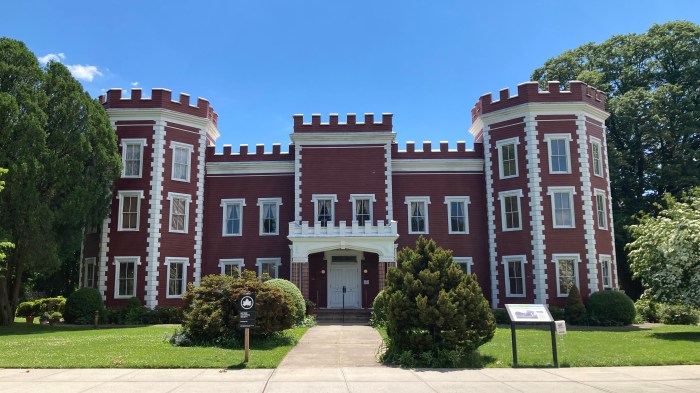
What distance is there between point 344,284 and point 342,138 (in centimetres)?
764

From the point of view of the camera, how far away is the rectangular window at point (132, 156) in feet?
91.7

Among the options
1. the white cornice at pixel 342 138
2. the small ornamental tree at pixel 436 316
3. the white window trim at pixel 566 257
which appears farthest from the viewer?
the white cornice at pixel 342 138

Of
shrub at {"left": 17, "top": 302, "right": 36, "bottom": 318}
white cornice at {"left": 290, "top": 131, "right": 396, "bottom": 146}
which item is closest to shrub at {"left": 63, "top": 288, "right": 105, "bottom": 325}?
shrub at {"left": 17, "top": 302, "right": 36, "bottom": 318}

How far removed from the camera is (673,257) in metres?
19.3

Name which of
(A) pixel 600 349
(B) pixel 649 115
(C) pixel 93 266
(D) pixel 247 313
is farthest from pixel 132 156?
(B) pixel 649 115

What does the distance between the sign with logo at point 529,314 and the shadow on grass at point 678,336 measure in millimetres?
7522

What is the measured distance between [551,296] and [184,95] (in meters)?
21.0

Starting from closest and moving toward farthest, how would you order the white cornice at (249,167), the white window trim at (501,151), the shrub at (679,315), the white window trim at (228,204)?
the shrub at (679,315)
the white window trim at (501,151)
the white window trim at (228,204)
the white cornice at (249,167)

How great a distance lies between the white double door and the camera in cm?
2888

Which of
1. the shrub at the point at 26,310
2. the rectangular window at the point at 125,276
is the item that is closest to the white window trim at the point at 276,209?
the rectangular window at the point at 125,276

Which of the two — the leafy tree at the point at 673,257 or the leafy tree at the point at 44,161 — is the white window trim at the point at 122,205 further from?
the leafy tree at the point at 673,257

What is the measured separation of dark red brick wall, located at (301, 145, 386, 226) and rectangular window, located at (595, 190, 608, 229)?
35.2 feet

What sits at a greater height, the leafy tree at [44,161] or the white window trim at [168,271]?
the leafy tree at [44,161]

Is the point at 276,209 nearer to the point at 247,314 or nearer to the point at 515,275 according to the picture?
the point at 515,275
